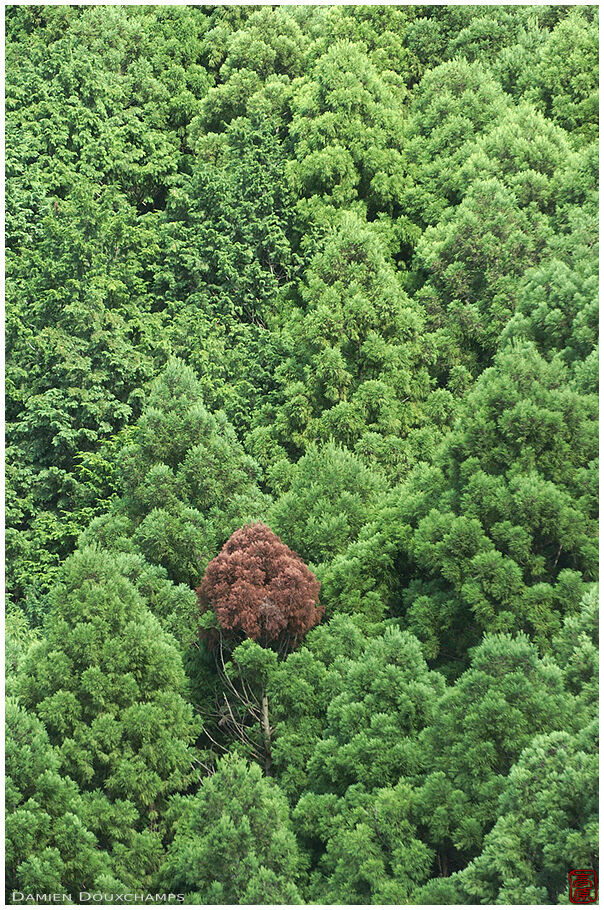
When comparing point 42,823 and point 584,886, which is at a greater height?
point 584,886

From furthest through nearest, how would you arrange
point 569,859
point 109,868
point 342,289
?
point 342,289
point 109,868
point 569,859

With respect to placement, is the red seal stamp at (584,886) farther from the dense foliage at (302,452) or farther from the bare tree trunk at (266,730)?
the bare tree trunk at (266,730)

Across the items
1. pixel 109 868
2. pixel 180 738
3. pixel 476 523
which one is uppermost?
pixel 476 523

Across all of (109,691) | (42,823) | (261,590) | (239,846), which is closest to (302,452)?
(261,590)

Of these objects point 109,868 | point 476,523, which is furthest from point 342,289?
point 109,868

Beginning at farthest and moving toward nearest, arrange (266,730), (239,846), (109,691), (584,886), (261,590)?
(266,730), (261,590), (109,691), (239,846), (584,886)

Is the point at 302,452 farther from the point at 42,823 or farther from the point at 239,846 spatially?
the point at 239,846

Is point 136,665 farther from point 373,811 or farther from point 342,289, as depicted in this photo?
point 342,289

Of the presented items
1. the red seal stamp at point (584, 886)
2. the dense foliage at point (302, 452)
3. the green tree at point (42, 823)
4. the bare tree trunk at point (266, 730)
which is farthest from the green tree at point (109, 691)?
the red seal stamp at point (584, 886)
